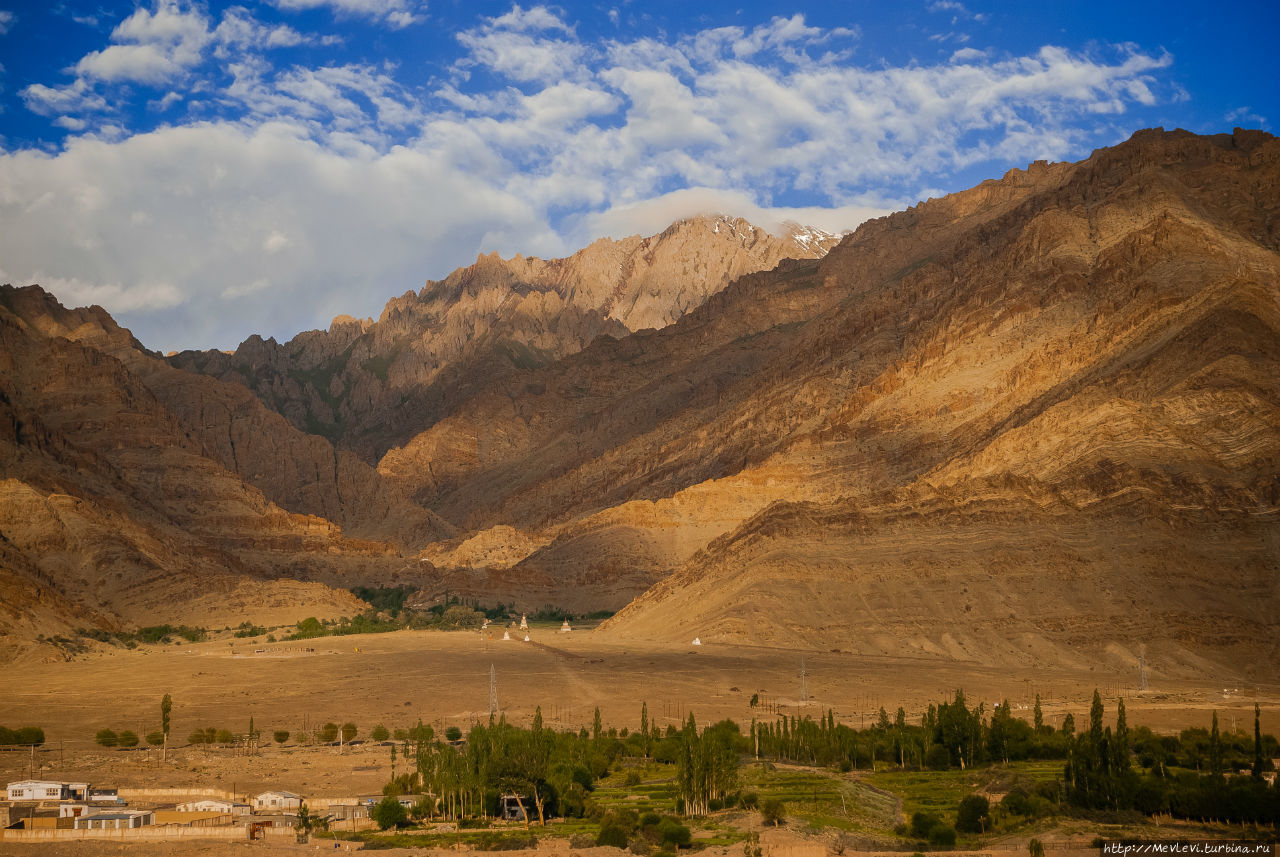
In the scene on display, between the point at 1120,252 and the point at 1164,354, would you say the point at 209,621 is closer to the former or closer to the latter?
the point at 1164,354

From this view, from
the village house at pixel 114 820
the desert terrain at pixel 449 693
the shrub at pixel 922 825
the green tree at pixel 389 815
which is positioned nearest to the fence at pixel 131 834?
the village house at pixel 114 820

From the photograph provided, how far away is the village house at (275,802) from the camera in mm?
57094

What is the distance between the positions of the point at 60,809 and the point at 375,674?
4812cm

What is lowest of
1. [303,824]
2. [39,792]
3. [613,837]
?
[613,837]

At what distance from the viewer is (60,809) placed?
176 ft

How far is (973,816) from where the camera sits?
53.5 meters

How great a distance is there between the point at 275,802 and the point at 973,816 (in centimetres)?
2434

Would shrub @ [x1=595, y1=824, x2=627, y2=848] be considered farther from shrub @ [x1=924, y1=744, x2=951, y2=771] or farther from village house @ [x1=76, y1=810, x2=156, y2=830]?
shrub @ [x1=924, y1=744, x2=951, y2=771]

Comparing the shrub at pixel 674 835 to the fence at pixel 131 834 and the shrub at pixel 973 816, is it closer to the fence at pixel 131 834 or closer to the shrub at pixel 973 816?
the shrub at pixel 973 816

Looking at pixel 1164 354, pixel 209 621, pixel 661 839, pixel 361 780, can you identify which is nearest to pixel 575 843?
pixel 661 839

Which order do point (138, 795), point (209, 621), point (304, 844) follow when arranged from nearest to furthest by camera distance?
1. point (304, 844)
2. point (138, 795)
3. point (209, 621)

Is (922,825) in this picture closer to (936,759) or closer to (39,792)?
(936,759)

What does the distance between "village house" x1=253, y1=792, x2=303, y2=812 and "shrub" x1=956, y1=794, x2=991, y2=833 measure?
75.7ft

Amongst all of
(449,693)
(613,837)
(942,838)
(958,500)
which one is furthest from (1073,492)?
A: (613,837)
